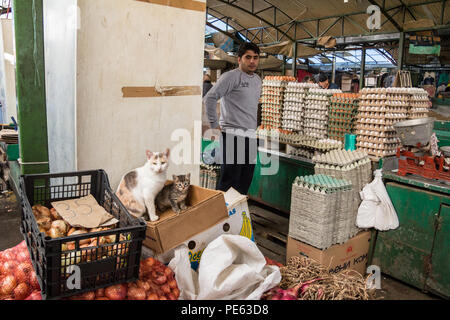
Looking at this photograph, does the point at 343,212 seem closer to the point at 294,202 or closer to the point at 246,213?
the point at 294,202

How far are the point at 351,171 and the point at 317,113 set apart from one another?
1.90 meters

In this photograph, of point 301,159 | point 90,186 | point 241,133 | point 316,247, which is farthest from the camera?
point 301,159

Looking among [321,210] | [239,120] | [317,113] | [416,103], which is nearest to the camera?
[321,210]

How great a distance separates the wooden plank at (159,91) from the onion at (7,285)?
1.20 metres

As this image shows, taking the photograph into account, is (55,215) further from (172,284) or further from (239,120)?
(239,120)

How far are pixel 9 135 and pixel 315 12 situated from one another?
969cm

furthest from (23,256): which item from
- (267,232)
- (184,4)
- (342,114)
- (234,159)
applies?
(342,114)

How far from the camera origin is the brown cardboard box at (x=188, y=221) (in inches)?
77.1

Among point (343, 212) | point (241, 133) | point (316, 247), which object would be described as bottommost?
point (316, 247)

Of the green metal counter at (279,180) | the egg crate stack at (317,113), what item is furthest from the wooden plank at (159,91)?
the egg crate stack at (317,113)

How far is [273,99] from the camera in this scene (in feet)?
19.1

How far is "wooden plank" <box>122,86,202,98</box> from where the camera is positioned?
2311 millimetres

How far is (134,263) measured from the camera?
1.62 meters
